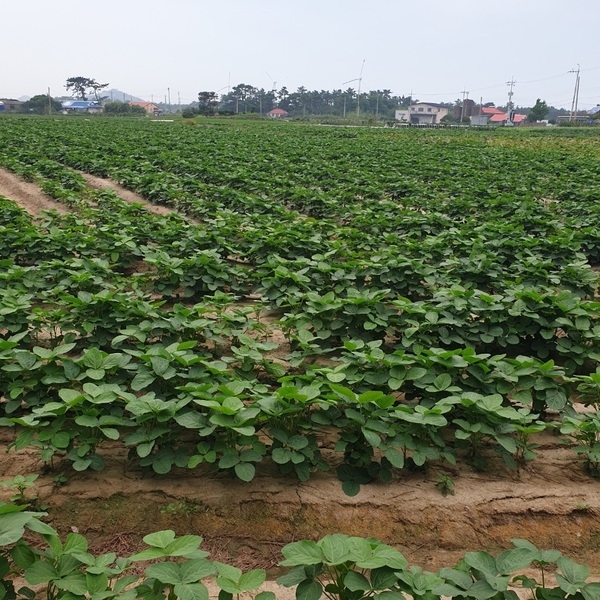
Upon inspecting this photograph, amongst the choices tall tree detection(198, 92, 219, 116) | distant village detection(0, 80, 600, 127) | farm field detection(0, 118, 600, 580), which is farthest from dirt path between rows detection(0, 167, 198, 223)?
distant village detection(0, 80, 600, 127)

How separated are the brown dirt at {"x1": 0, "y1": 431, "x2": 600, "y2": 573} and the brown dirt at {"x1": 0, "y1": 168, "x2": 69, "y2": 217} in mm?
9536

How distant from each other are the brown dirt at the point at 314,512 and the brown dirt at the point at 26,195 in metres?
9.54

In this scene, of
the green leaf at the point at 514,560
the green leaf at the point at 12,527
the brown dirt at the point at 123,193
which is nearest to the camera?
the green leaf at the point at 12,527

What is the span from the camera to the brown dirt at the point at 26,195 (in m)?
12.5

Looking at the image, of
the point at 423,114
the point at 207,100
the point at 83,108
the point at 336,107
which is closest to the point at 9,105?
the point at 83,108

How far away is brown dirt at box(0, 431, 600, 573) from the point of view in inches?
115

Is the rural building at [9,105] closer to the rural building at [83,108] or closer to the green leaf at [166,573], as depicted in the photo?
the rural building at [83,108]

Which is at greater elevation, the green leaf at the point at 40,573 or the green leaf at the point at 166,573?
the green leaf at the point at 166,573

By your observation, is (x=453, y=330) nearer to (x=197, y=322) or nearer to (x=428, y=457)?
(x=428, y=457)

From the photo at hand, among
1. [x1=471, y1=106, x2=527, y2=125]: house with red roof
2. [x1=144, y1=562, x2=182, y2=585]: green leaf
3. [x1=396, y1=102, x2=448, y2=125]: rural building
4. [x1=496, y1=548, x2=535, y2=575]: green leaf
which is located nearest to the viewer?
[x1=144, y1=562, x2=182, y2=585]: green leaf

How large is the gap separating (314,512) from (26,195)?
13.4m

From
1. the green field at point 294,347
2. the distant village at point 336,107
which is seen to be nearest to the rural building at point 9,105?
the distant village at point 336,107

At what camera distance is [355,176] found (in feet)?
48.5

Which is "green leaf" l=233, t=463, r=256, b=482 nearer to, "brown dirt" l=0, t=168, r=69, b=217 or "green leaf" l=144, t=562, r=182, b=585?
"green leaf" l=144, t=562, r=182, b=585
